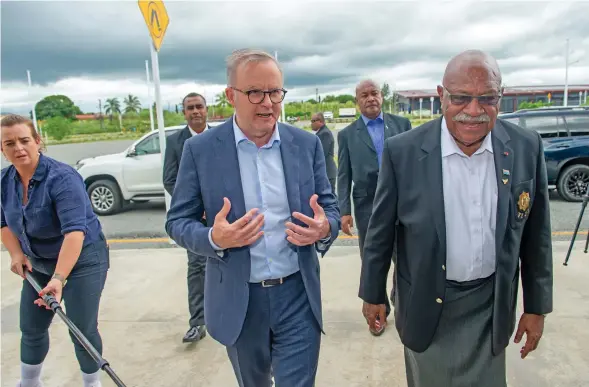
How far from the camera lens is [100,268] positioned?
9.17ft

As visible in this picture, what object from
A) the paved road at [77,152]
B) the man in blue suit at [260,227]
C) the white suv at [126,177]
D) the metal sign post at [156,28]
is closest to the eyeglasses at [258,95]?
the man in blue suit at [260,227]

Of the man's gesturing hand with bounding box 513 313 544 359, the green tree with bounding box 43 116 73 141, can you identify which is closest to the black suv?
the man's gesturing hand with bounding box 513 313 544 359

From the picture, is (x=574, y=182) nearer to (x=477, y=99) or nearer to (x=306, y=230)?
(x=477, y=99)

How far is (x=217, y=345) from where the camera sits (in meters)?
3.54

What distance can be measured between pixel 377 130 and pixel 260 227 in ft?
7.19

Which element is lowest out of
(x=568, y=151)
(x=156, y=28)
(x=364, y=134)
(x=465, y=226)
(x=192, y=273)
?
(x=192, y=273)

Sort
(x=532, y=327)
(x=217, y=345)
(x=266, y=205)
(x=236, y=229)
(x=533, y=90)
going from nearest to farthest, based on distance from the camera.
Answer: (x=236, y=229) < (x=266, y=205) < (x=532, y=327) < (x=217, y=345) < (x=533, y=90)

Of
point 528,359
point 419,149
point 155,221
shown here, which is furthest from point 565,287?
point 155,221

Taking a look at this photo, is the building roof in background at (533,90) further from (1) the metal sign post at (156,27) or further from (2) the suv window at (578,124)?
(1) the metal sign post at (156,27)

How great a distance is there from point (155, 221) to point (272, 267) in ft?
21.9

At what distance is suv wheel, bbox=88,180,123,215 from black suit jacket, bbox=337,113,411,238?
20.8 ft

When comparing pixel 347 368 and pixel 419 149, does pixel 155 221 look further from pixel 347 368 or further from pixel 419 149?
pixel 419 149

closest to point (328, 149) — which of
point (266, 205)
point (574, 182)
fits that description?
point (574, 182)

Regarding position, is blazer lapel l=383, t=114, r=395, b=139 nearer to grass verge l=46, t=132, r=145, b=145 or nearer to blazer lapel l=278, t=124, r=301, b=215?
blazer lapel l=278, t=124, r=301, b=215
